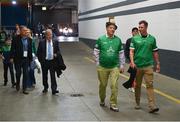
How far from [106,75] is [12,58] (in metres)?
3.56

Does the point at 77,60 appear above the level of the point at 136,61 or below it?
below

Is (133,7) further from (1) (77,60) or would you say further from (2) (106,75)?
(2) (106,75)

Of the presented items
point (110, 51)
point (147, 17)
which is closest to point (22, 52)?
point (110, 51)

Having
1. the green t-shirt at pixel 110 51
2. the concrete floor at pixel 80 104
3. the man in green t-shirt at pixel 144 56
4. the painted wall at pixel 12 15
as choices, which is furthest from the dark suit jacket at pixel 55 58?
the painted wall at pixel 12 15

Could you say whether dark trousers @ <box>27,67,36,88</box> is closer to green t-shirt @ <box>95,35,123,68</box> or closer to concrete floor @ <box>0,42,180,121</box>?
concrete floor @ <box>0,42,180,121</box>

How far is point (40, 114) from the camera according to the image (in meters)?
9.69

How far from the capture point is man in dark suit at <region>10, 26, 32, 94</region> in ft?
41.0

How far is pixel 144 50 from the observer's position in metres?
9.95

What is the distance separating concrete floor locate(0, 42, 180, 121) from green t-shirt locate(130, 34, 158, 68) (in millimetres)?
1061

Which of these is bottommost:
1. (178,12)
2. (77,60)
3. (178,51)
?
(77,60)

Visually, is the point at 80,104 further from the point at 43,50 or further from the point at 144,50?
the point at 43,50

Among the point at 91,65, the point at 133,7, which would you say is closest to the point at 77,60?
the point at 91,65

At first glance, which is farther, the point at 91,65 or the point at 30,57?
the point at 91,65

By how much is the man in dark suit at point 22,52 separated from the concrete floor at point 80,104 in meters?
0.68
